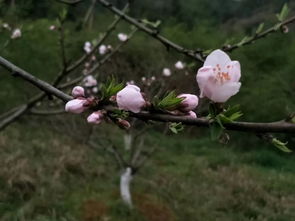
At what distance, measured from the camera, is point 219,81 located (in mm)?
806

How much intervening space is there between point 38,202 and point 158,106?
5619mm

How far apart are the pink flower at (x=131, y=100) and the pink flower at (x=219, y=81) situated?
0.35 feet

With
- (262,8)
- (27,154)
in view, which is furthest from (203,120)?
(262,8)

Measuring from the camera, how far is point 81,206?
621 centimetres

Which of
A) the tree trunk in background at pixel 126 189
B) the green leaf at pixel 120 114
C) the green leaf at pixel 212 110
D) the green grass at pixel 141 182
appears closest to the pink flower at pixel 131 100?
the green leaf at pixel 120 114

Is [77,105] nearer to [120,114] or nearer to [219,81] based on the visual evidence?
[120,114]

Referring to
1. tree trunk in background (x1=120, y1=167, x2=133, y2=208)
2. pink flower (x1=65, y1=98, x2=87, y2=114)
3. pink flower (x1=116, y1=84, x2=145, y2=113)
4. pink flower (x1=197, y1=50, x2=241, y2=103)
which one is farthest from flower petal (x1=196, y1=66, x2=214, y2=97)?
tree trunk in background (x1=120, y1=167, x2=133, y2=208)

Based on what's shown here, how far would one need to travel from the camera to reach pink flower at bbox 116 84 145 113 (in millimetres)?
804

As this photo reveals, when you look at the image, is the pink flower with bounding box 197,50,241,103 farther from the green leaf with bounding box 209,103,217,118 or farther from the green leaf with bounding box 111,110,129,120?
the green leaf with bounding box 111,110,129,120

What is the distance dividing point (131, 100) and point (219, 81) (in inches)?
6.0

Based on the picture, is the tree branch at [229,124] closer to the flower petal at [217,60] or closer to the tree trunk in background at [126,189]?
the flower petal at [217,60]

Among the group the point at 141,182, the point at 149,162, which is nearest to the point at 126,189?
the point at 141,182

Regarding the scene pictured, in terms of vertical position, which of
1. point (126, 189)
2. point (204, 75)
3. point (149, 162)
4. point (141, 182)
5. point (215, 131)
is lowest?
point (215, 131)

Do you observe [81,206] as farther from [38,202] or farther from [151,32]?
[151,32]
